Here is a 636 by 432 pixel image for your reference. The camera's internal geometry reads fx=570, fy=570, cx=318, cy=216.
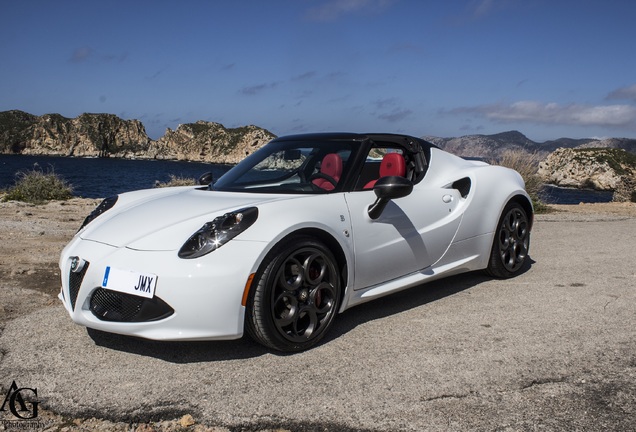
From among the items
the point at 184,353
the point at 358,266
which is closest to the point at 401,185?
the point at 358,266

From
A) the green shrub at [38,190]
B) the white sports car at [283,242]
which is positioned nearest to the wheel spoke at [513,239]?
the white sports car at [283,242]

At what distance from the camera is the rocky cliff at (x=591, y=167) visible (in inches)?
3516

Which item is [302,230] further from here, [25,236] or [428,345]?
[25,236]

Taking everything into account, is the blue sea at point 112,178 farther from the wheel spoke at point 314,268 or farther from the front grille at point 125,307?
the front grille at point 125,307

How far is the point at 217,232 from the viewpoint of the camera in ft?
10.8

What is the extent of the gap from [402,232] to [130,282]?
1945 mm

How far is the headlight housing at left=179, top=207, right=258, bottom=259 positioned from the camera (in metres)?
3.19

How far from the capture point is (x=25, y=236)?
294 inches

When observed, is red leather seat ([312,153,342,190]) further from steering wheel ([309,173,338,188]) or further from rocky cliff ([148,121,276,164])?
rocky cliff ([148,121,276,164])

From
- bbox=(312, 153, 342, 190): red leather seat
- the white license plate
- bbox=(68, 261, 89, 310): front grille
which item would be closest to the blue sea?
bbox=(312, 153, 342, 190): red leather seat

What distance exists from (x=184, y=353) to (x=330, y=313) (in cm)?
94

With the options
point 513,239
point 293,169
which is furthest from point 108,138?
point 293,169

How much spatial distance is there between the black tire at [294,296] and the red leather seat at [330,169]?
563 mm

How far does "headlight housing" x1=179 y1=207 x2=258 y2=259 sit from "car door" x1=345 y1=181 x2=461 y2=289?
790mm
